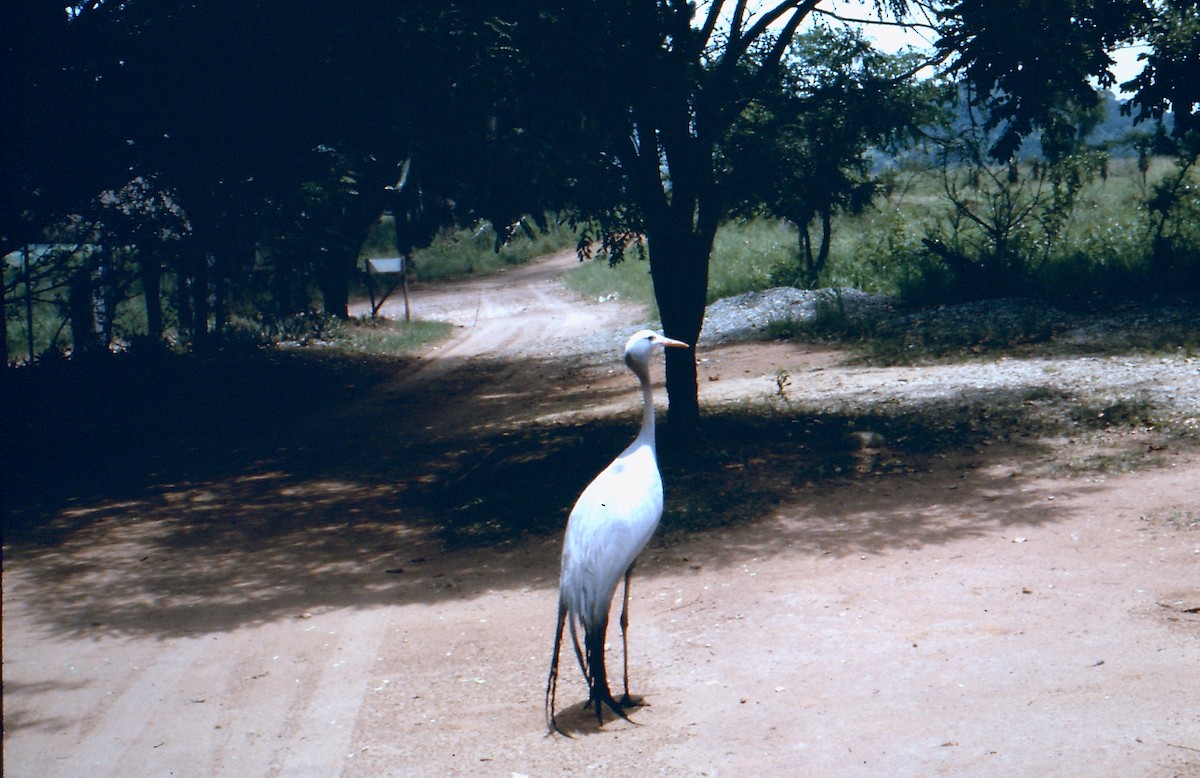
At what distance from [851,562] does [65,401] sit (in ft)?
40.8

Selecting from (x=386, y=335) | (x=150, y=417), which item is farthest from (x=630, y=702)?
(x=386, y=335)

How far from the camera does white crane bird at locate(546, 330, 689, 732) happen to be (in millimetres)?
5062

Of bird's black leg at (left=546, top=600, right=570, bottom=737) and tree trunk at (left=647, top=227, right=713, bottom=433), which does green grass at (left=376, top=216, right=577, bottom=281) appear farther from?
bird's black leg at (left=546, top=600, right=570, bottom=737)

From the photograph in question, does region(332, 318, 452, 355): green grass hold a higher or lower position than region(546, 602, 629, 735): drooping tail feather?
higher

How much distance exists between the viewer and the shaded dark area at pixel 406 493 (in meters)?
8.05

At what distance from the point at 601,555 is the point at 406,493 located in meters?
6.03

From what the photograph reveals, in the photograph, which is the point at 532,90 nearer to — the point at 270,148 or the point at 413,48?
the point at 413,48

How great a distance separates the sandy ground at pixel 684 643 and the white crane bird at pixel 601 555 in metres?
0.27

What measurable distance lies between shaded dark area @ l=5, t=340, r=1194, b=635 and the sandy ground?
0.06 m

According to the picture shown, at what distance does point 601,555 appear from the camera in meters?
5.13

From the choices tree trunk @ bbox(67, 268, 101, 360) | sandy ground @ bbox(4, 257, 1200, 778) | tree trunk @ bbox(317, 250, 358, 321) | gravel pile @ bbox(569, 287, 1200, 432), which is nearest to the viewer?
sandy ground @ bbox(4, 257, 1200, 778)

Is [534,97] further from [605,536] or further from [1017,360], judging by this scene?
[1017,360]

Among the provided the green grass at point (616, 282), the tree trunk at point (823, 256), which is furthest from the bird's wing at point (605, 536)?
the green grass at point (616, 282)

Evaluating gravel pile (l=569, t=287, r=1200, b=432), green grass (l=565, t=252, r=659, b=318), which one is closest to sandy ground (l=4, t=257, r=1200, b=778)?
gravel pile (l=569, t=287, r=1200, b=432)
